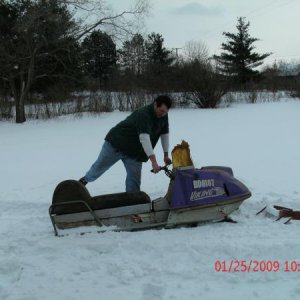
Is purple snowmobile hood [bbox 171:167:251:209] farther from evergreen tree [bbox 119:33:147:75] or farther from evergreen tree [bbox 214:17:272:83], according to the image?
evergreen tree [bbox 214:17:272:83]

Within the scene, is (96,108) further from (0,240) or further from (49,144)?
(0,240)

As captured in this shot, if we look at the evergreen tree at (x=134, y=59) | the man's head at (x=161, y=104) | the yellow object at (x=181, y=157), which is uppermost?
the evergreen tree at (x=134, y=59)

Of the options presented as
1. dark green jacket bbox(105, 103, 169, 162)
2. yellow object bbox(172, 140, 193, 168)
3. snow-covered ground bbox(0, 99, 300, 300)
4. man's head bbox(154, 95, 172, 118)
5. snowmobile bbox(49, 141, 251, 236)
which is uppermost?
man's head bbox(154, 95, 172, 118)

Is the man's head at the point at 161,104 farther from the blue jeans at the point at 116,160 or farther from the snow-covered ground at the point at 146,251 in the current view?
the snow-covered ground at the point at 146,251

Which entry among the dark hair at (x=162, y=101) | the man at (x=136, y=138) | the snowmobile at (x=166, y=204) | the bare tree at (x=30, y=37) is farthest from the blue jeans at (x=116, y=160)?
the bare tree at (x=30, y=37)

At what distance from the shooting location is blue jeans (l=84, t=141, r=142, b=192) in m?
5.15

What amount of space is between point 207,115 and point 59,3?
7.78 metres

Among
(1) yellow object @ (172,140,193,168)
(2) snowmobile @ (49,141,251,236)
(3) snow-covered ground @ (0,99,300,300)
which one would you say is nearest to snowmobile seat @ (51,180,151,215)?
(2) snowmobile @ (49,141,251,236)

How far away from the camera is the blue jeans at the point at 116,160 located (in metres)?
5.15

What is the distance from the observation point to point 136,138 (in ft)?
16.4

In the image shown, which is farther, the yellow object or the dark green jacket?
the dark green jacket

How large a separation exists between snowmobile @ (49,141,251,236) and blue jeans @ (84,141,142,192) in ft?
2.14

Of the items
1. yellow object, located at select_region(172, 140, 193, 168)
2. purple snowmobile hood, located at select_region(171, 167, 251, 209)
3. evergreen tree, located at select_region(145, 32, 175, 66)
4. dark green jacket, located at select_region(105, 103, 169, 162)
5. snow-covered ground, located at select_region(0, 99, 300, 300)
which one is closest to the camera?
snow-covered ground, located at select_region(0, 99, 300, 300)

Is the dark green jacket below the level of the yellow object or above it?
above
